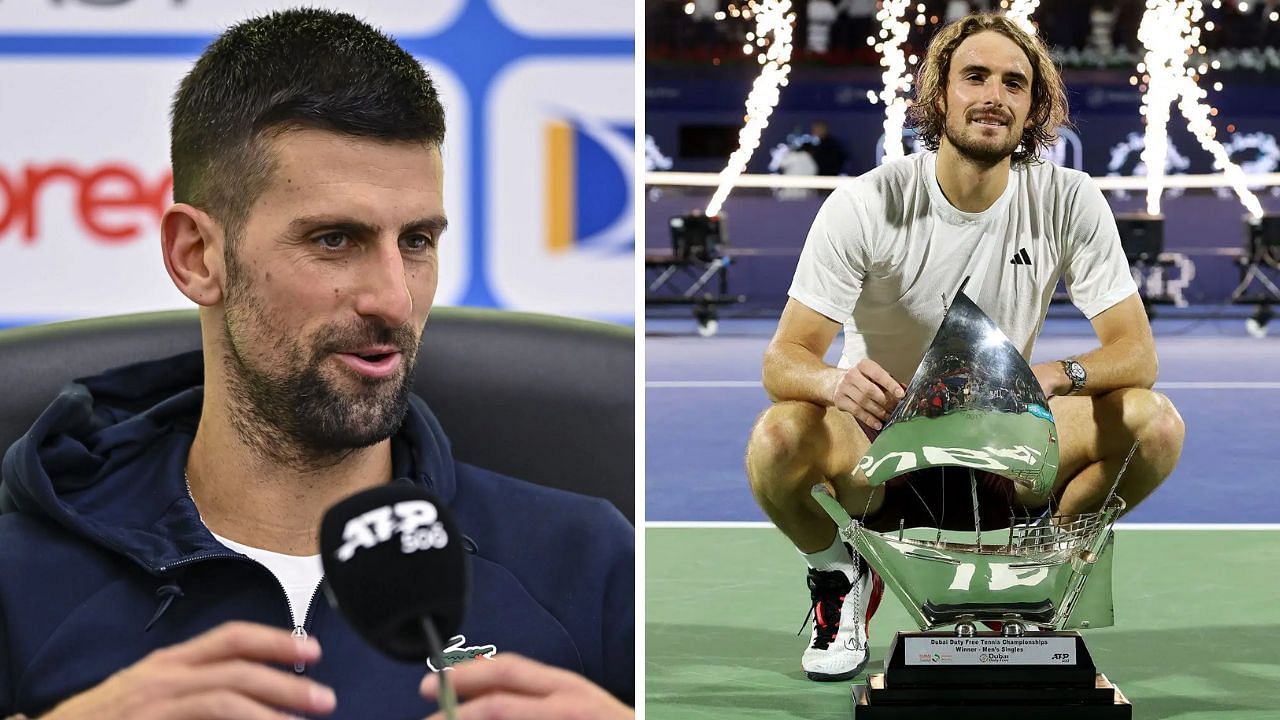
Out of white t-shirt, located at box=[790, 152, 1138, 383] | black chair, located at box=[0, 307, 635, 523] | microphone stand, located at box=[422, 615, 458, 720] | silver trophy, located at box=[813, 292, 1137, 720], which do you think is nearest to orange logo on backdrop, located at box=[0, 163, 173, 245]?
black chair, located at box=[0, 307, 635, 523]

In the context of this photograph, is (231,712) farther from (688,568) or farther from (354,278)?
(688,568)

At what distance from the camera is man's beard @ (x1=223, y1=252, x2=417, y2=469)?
1944 mm

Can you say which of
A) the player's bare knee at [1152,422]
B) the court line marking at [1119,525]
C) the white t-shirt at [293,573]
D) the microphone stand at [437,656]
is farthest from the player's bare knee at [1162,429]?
the microphone stand at [437,656]

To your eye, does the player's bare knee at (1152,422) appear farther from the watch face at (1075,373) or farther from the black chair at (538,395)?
the black chair at (538,395)

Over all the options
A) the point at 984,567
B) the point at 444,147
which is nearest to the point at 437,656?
the point at 444,147

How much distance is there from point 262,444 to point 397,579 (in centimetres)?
62

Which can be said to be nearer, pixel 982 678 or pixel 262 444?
pixel 262 444

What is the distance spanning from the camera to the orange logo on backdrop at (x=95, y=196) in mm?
1998

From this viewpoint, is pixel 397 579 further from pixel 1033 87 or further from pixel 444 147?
pixel 1033 87

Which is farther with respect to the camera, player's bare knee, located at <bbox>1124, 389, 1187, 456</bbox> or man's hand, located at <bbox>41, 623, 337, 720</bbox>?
player's bare knee, located at <bbox>1124, 389, 1187, 456</bbox>

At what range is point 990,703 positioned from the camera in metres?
3.01

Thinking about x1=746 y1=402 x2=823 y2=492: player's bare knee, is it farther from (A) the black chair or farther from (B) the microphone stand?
(B) the microphone stand

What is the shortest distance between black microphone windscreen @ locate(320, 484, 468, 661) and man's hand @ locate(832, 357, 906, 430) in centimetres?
167

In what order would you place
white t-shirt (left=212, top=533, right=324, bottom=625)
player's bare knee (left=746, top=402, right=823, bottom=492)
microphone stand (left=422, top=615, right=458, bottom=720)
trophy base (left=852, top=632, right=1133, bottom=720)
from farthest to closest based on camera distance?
player's bare knee (left=746, top=402, right=823, bottom=492), trophy base (left=852, top=632, right=1133, bottom=720), white t-shirt (left=212, top=533, right=324, bottom=625), microphone stand (left=422, top=615, right=458, bottom=720)
